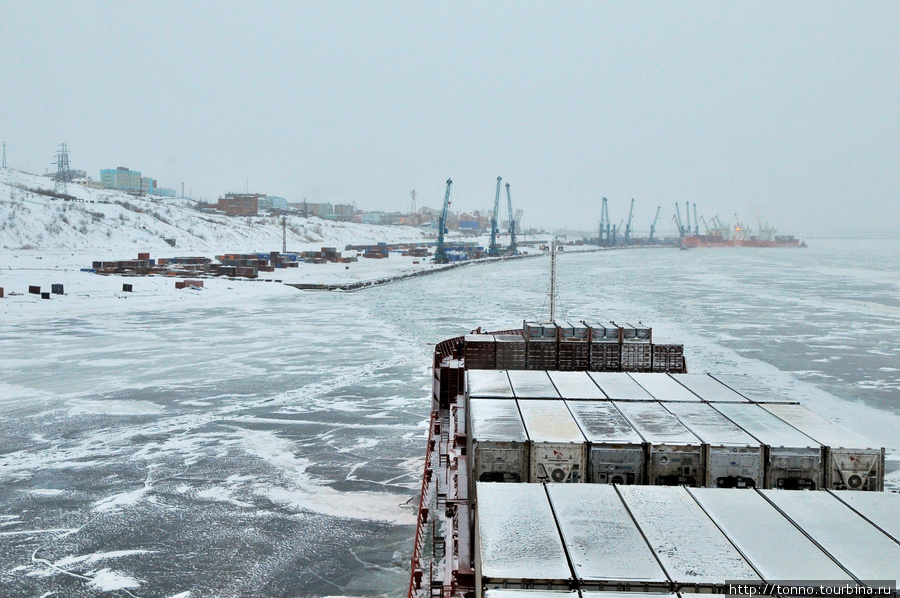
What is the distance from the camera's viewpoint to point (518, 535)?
8.10 meters

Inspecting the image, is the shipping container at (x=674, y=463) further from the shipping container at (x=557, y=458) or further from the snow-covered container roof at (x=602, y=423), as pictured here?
the shipping container at (x=557, y=458)

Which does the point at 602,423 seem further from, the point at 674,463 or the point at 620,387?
the point at 620,387

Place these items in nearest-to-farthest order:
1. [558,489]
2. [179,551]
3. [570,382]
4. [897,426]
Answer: [558,489]
[179,551]
[570,382]
[897,426]

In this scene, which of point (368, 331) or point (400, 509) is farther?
point (368, 331)

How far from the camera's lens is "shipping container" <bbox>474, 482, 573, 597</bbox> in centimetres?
714

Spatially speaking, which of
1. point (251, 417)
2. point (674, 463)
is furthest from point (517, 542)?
point (251, 417)

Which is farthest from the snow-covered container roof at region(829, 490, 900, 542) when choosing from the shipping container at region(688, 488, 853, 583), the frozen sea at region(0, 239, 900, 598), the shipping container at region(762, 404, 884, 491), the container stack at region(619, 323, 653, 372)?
the container stack at region(619, 323, 653, 372)

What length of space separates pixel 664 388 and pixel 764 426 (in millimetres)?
3274

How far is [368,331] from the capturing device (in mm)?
43219

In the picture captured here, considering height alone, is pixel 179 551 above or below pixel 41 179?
below

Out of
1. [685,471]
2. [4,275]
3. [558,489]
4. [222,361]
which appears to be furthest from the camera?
[4,275]

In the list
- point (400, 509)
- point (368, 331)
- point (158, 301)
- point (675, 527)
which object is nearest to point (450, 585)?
point (675, 527)

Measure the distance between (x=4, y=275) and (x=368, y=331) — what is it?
41247 mm

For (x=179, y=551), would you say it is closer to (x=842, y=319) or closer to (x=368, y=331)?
(x=368, y=331)
